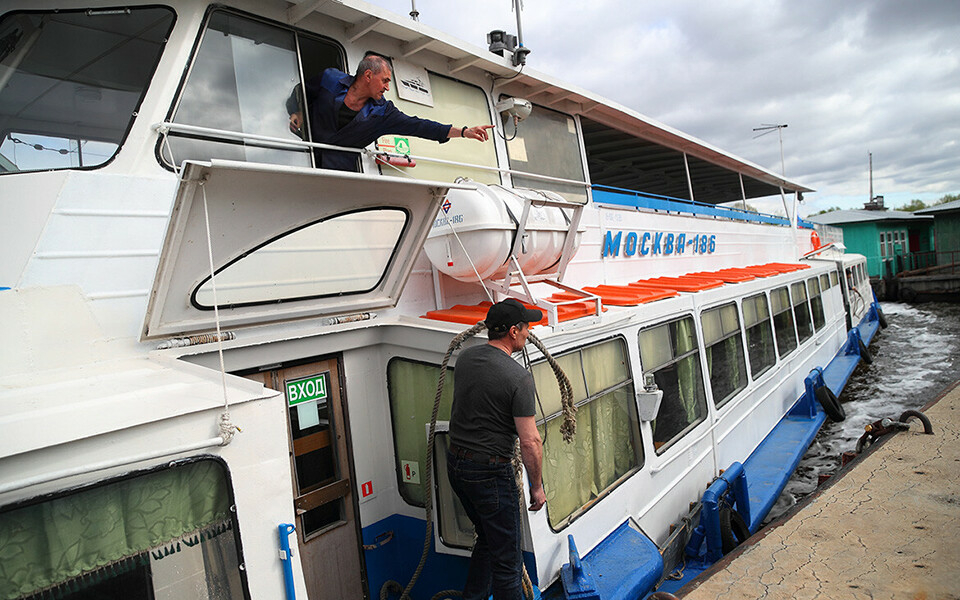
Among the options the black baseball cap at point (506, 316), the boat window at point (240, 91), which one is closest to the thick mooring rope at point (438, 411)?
the black baseball cap at point (506, 316)

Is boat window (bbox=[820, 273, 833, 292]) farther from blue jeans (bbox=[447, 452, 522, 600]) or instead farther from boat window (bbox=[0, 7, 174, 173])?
boat window (bbox=[0, 7, 174, 173])

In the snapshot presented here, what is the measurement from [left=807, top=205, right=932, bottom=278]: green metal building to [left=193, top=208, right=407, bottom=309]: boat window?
36.9 meters

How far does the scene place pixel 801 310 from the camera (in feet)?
33.0

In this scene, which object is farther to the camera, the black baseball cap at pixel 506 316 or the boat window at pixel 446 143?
the boat window at pixel 446 143

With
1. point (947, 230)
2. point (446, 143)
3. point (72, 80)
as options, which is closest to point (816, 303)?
point (446, 143)

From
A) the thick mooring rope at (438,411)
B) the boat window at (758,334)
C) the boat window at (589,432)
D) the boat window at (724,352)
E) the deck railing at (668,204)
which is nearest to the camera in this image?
the thick mooring rope at (438,411)

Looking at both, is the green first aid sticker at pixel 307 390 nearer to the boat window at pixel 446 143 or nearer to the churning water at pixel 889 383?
the boat window at pixel 446 143

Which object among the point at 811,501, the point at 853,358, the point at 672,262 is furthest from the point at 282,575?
the point at 853,358

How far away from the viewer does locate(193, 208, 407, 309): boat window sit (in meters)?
3.11

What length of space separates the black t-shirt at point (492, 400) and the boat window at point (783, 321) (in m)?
6.49

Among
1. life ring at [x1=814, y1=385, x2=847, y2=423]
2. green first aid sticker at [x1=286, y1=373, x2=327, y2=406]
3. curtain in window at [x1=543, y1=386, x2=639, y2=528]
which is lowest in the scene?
life ring at [x1=814, y1=385, x2=847, y2=423]

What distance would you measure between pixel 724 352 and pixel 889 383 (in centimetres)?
848

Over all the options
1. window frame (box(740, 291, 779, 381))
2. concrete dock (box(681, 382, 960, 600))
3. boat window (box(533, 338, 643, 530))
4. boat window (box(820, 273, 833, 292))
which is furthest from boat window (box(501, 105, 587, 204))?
boat window (box(820, 273, 833, 292))

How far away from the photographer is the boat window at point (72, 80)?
2.85m
